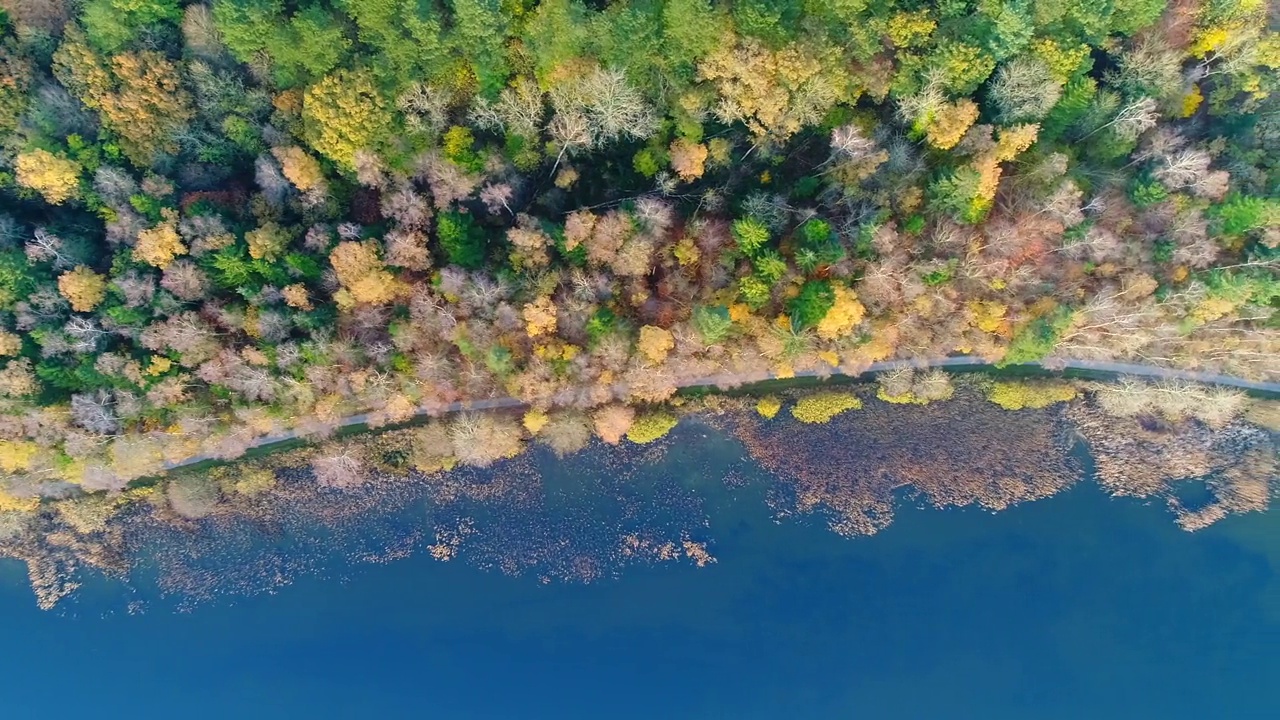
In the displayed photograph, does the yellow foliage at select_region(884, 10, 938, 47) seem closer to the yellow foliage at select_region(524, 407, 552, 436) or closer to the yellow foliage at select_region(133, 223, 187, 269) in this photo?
the yellow foliage at select_region(524, 407, 552, 436)

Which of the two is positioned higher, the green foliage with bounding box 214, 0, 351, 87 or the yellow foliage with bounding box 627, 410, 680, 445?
the green foliage with bounding box 214, 0, 351, 87

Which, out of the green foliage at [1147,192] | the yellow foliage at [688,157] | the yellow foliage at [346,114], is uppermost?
the yellow foliage at [346,114]

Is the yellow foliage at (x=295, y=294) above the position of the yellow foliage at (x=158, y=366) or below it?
above

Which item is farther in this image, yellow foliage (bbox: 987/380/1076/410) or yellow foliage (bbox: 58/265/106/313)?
yellow foliage (bbox: 987/380/1076/410)

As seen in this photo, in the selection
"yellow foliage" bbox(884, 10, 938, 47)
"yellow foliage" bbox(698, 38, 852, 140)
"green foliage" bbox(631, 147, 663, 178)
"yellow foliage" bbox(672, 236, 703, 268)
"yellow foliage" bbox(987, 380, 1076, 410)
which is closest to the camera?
"yellow foliage" bbox(698, 38, 852, 140)

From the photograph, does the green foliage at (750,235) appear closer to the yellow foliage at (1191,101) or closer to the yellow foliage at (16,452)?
the yellow foliage at (1191,101)

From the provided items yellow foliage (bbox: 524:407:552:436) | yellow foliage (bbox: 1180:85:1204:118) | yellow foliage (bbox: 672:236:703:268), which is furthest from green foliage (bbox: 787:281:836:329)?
yellow foliage (bbox: 1180:85:1204:118)

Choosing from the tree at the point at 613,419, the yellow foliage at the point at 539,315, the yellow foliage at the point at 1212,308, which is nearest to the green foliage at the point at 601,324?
the yellow foliage at the point at 539,315

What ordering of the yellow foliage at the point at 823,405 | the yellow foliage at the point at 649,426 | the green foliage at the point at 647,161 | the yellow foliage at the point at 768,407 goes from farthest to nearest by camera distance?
the yellow foliage at the point at 823,405 → the yellow foliage at the point at 768,407 → the yellow foliage at the point at 649,426 → the green foliage at the point at 647,161
